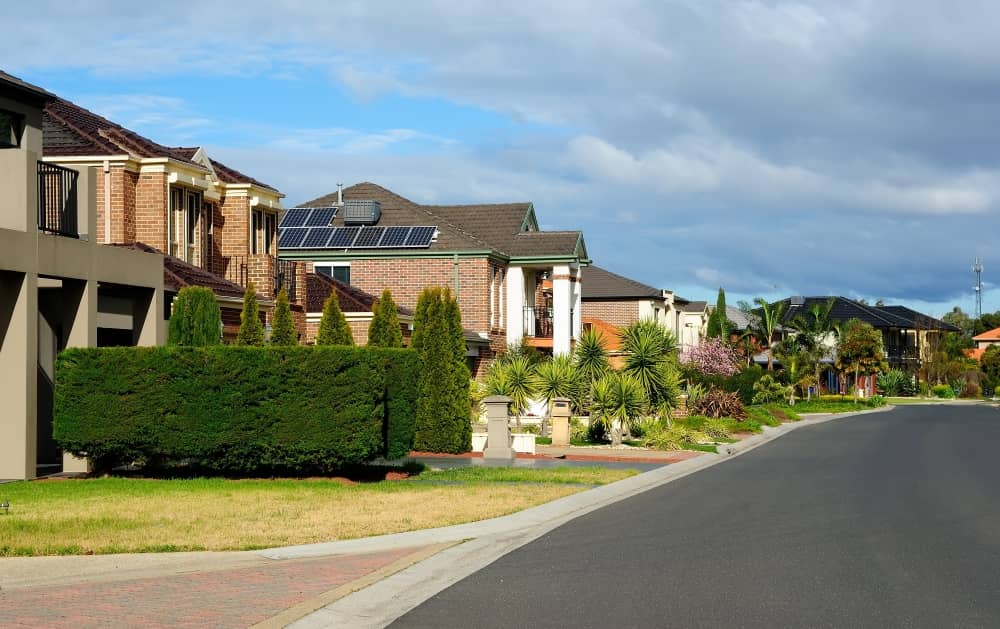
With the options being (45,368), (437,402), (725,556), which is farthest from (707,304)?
(725,556)

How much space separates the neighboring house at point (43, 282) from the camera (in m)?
20.5

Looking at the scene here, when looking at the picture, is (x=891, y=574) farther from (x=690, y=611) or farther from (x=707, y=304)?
(x=707, y=304)

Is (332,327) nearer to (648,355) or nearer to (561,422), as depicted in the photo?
(561,422)

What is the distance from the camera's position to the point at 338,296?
139 feet

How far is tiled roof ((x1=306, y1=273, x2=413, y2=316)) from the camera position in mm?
41062

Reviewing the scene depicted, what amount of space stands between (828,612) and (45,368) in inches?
699

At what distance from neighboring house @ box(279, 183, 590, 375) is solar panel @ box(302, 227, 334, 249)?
4 cm

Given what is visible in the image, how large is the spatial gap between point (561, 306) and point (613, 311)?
26.9 m

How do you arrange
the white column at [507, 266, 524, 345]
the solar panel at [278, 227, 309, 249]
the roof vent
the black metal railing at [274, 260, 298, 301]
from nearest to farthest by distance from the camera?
the black metal railing at [274, 260, 298, 301]
the solar panel at [278, 227, 309, 249]
the white column at [507, 266, 524, 345]
the roof vent

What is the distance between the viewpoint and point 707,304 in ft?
313

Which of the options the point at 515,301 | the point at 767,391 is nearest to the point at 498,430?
the point at 515,301

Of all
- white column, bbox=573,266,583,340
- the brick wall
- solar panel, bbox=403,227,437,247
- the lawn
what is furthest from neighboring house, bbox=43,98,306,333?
the brick wall

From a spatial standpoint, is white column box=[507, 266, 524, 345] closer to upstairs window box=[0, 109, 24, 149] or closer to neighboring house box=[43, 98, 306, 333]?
neighboring house box=[43, 98, 306, 333]

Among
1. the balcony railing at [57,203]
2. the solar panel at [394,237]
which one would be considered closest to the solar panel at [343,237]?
the solar panel at [394,237]
